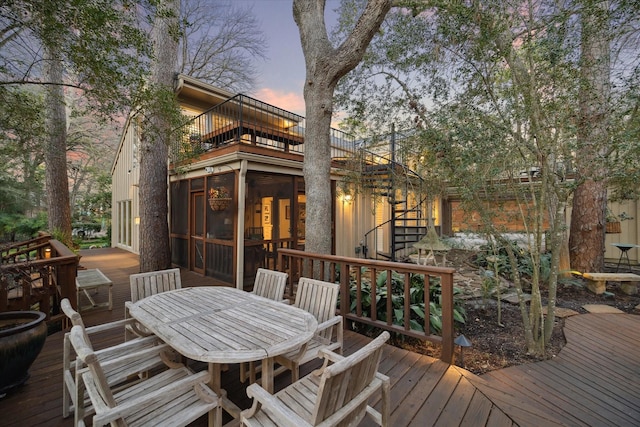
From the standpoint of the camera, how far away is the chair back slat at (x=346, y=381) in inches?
45.1

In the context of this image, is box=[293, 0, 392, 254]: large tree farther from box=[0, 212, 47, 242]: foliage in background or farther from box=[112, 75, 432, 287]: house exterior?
box=[0, 212, 47, 242]: foliage in background

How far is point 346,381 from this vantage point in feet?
4.07

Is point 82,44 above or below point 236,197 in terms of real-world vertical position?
above

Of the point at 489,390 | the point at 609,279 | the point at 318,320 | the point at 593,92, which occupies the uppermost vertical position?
the point at 593,92

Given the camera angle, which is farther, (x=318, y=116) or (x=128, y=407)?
(x=318, y=116)

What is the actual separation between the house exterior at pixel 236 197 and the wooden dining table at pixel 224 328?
2.66 m

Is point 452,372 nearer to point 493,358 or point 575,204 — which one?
point 493,358

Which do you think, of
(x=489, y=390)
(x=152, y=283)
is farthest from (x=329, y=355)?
(x=152, y=283)

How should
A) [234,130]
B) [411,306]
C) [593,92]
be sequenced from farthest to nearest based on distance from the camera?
[234,130] → [411,306] → [593,92]

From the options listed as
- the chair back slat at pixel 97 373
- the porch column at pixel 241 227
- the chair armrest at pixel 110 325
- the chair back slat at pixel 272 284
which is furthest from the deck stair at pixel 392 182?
the chair back slat at pixel 97 373

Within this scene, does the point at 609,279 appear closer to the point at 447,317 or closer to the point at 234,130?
the point at 447,317

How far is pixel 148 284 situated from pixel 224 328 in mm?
1565

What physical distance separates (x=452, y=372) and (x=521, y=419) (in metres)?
0.58

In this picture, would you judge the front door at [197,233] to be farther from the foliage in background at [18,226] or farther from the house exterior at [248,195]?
the foliage in background at [18,226]
